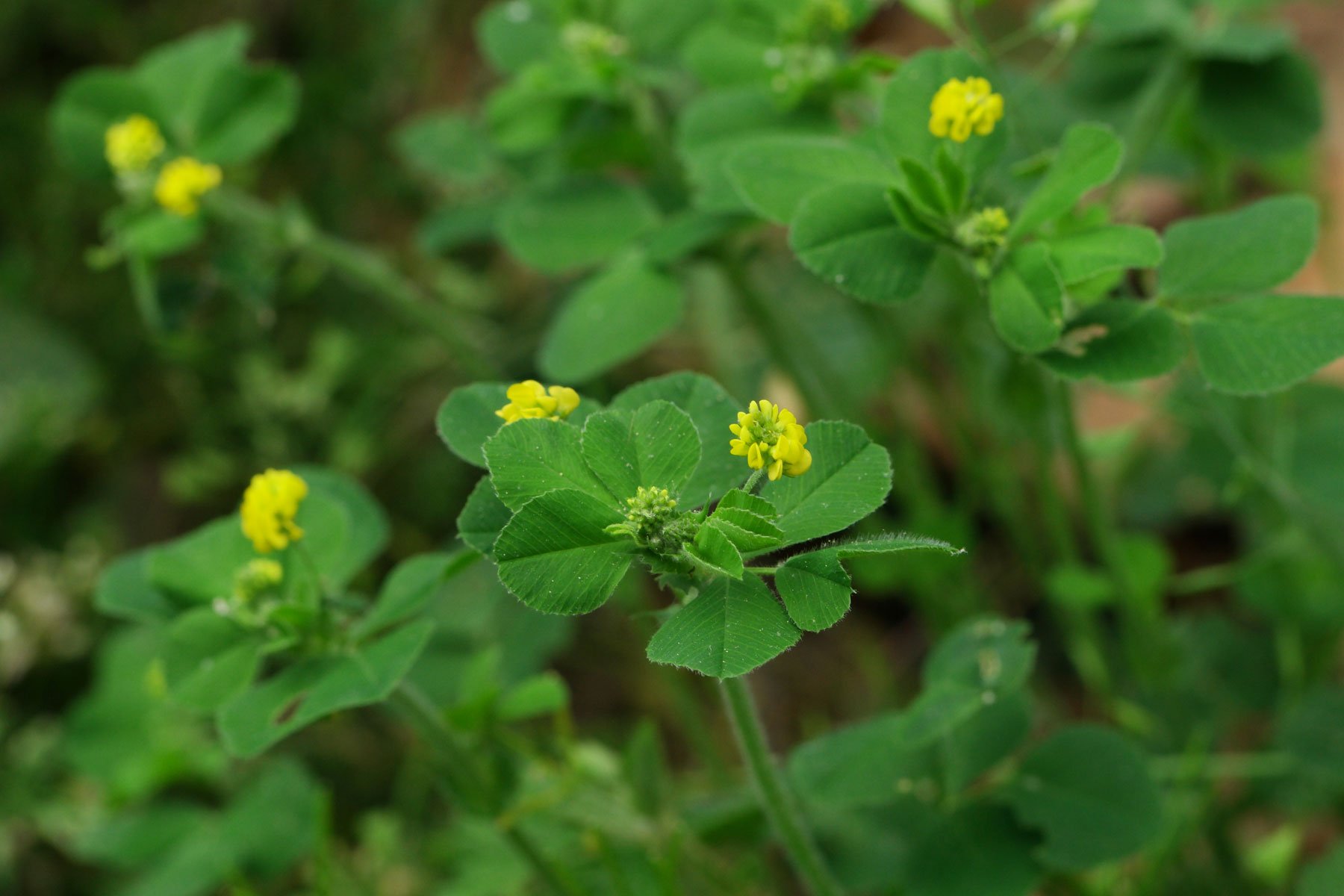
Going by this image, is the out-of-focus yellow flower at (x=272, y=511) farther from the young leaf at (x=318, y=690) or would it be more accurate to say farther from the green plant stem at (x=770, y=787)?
the green plant stem at (x=770, y=787)

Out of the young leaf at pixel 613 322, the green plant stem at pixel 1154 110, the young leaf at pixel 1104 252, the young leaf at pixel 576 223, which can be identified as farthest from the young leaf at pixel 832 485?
the green plant stem at pixel 1154 110

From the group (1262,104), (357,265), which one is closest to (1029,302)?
(1262,104)

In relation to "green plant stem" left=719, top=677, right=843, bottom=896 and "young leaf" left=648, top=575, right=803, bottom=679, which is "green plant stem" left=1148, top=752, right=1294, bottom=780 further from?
"young leaf" left=648, top=575, right=803, bottom=679

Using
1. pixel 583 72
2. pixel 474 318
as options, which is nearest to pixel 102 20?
pixel 474 318

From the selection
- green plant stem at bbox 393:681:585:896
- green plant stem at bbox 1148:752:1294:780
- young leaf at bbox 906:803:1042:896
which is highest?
green plant stem at bbox 393:681:585:896

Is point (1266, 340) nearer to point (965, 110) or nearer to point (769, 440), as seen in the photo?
point (965, 110)

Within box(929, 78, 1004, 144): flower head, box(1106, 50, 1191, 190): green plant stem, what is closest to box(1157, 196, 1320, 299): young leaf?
box(929, 78, 1004, 144): flower head

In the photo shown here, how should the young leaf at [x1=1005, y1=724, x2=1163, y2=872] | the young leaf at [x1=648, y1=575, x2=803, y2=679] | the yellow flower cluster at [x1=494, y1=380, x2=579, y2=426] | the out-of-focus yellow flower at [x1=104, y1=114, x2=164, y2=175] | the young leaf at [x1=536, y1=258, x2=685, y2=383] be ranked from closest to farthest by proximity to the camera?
the young leaf at [x1=648, y1=575, x2=803, y2=679], the yellow flower cluster at [x1=494, y1=380, x2=579, y2=426], the young leaf at [x1=1005, y1=724, x2=1163, y2=872], the young leaf at [x1=536, y1=258, x2=685, y2=383], the out-of-focus yellow flower at [x1=104, y1=114, x2=164, y2=175]
